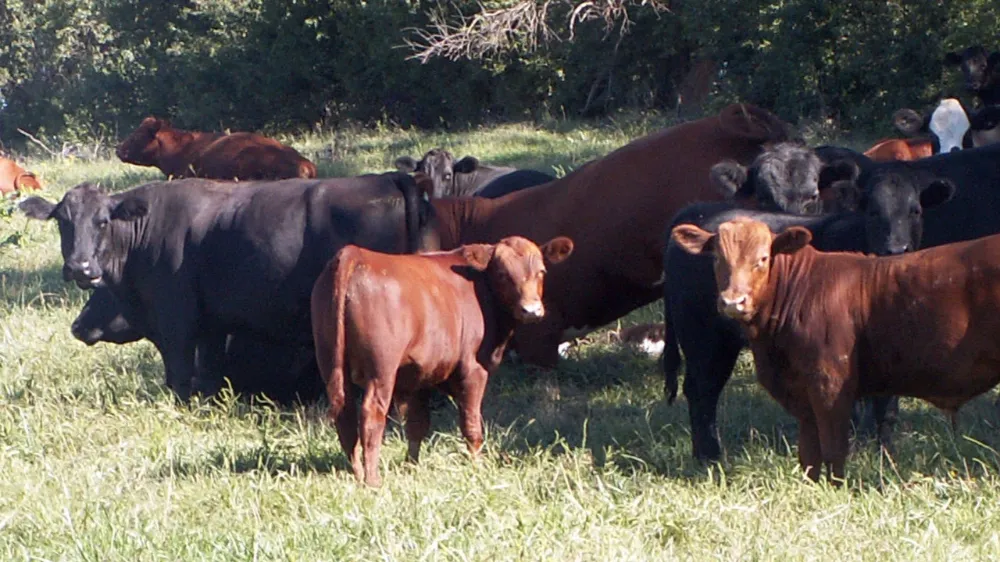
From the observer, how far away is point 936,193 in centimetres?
784

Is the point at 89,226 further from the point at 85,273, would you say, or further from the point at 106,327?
the point at 106,327

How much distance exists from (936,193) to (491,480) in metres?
3.03

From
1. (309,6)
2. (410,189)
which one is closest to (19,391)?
(410,189)

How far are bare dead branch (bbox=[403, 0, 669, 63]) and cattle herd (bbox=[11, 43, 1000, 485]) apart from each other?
12.9m

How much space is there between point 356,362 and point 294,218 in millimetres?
2755

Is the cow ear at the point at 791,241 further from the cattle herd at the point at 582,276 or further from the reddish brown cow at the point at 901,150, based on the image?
the reddish brown cow at the point at 901,150

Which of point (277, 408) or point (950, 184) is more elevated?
point (950, 184)

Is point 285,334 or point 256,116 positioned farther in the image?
point 256,116

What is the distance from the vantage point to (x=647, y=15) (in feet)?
89.6

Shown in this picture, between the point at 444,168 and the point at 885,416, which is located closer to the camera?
the point at 885,416

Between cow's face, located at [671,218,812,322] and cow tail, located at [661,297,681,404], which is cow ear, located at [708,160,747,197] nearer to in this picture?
cow tail, located at [661,297,681,404]

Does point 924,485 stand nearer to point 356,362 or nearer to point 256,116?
point 356,362

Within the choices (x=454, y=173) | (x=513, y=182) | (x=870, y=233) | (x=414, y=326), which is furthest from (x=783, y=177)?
(x=454, y=173)

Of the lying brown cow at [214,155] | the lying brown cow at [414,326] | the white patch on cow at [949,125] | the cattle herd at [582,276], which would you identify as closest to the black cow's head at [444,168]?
the cattle herd at [582,276]
